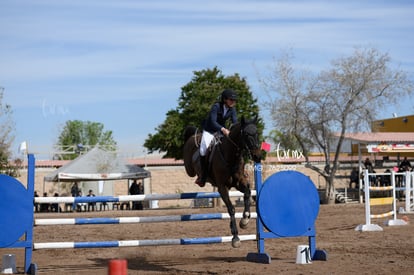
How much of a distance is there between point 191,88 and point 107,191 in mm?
8514

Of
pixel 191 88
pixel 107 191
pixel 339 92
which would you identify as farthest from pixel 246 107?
pixel 107 191

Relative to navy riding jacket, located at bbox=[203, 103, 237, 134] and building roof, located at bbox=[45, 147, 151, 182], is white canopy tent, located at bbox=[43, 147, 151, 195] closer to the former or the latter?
building roof, located at bbox=[45, 147, 151, 182]

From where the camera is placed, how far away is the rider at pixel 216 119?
9711 millimetres

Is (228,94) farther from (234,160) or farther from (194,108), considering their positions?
(194,108)

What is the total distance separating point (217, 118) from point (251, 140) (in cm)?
143

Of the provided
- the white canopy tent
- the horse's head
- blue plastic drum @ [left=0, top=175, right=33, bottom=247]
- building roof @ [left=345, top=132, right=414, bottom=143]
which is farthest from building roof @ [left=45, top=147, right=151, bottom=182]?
the horse's head

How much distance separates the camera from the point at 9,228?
8547 millimetres

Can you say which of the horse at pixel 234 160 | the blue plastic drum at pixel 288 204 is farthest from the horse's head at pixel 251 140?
the blue plastic drum at pixel 288 204

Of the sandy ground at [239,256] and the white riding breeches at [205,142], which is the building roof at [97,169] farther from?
the white riding breeches at [205,142]

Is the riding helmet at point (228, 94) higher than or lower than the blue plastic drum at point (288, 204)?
higher

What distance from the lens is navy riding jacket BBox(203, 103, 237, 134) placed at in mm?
9727

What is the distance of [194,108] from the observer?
3856 cm

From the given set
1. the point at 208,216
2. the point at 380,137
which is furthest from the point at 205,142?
the point at 380,137

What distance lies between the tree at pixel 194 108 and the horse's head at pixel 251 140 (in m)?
29.1
